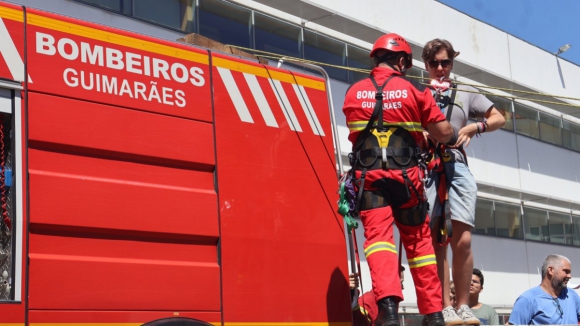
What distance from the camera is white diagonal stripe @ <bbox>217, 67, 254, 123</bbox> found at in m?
5.31

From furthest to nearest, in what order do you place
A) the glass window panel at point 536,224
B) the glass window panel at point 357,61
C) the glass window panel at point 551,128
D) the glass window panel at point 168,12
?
1. the glass window panel at point 551,128
2. the glass window panel at point 536,224
3. the glass window panel at point 357,61
4. the glass window panel at point 168,12

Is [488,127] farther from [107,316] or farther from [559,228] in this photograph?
[559,228]

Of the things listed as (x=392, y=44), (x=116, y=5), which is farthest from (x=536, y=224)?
(x=392, y=44)

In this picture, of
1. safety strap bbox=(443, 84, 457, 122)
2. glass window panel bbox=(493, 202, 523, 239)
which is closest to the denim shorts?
safety strap bbox=(443, 84, 457, 122)

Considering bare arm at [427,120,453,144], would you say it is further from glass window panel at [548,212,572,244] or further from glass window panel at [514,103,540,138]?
glass window panel at [548,212,572,244]

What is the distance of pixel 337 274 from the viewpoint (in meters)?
5.55

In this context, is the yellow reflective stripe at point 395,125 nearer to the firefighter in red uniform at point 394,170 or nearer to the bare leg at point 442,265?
the firefighter in red uniform at point 394,170

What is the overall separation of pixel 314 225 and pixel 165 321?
1.30 m

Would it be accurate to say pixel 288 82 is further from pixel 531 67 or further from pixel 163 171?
pixel 531 67

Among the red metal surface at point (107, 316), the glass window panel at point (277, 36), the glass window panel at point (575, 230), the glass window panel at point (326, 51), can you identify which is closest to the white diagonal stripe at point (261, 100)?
the red metal surface at point (107, 316)

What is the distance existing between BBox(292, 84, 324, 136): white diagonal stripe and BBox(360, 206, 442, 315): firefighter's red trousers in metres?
0.93

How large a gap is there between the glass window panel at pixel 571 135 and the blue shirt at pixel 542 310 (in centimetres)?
2134

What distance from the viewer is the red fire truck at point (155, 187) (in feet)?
14.1

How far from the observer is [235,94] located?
17.5 feet
